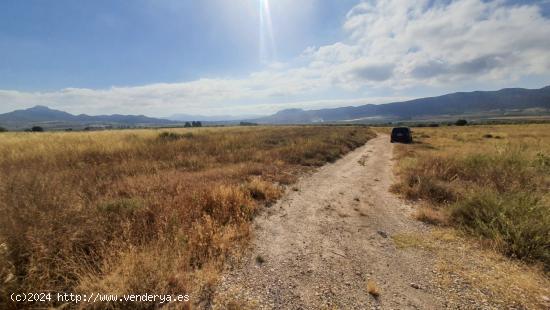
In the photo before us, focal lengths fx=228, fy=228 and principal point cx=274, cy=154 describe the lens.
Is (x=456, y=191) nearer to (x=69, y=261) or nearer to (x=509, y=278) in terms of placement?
(x=509, y=278)

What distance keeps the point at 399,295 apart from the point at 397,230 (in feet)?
7.48

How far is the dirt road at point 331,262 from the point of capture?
3012 mm

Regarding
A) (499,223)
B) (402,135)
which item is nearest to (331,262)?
(499,223)

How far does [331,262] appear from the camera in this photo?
12.7 feet

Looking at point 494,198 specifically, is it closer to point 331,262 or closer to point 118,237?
point 331,262

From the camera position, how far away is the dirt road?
301 cm

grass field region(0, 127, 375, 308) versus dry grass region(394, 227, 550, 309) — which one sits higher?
grass field region(0, 127, 375, 308)

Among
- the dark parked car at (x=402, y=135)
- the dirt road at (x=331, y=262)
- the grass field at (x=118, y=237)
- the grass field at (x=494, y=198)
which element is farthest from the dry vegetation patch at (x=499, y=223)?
the dark parked car at (x=402, y=135)

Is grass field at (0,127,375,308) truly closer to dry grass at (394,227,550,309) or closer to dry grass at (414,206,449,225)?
dry grass at (394,227,550,309)

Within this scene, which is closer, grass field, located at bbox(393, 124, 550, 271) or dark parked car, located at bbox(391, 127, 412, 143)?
grass field, located at bbox(393, 124, 550, 271)

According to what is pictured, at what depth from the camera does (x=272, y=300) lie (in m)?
2.99

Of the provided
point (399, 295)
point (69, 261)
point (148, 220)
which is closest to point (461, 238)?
point (399, 295)

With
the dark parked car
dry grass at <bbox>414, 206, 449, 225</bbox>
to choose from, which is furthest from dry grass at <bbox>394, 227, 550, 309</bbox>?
the dark parked car

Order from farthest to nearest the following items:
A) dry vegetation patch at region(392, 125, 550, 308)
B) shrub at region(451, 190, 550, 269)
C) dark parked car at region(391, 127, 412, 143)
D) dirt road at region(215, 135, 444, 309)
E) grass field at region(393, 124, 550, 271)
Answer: dark parked car at region(391, 127, 412, 143), grass field at region(393, 124, 550, 271), shrub at region(451, 190, 550, 269), dry vegetation patch at region(392, 125, 550, 308), dirt road at region(215, 135, 444, 309)
